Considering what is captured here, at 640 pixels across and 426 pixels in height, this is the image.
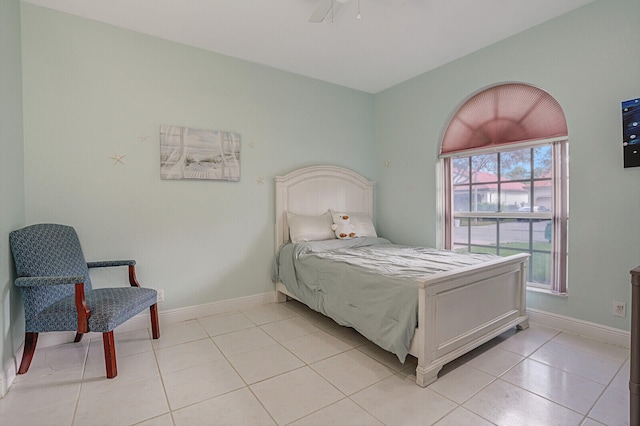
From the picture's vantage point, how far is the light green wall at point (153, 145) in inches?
94.8

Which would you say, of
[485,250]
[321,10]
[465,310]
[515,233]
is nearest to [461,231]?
[485,250]

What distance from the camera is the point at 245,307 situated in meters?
3.29

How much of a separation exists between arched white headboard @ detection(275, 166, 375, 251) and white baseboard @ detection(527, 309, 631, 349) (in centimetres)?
213

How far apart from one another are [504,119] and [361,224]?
184 centimetres

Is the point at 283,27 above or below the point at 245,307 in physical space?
above

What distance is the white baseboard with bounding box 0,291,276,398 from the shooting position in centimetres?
189

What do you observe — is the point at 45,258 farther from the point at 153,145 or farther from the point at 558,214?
the point at 558,214

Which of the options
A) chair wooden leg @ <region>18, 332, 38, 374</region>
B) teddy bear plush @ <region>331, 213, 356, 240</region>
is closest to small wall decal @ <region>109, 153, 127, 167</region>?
chair wooden leg @ <region>18, 332, 38, 374</region>

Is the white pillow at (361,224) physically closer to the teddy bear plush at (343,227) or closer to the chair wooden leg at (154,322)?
the teddy bear plush at (343,227)

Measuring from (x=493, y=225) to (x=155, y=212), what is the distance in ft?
11.1

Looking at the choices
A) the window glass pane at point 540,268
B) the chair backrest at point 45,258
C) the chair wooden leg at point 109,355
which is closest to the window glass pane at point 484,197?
the window glass pane at point 540,268

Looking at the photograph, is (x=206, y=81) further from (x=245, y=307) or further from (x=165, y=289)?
(x=245, y=307)

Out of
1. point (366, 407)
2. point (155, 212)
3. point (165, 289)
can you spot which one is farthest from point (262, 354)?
point (155, 212)

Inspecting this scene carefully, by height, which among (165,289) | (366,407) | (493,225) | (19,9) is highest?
(19,9)
